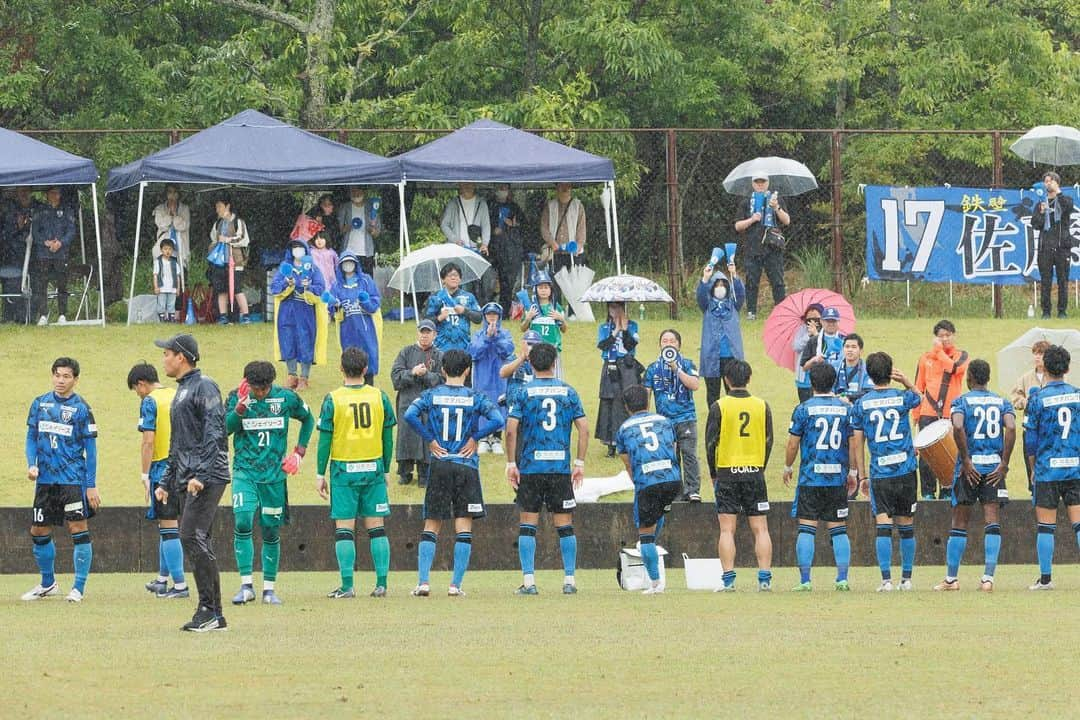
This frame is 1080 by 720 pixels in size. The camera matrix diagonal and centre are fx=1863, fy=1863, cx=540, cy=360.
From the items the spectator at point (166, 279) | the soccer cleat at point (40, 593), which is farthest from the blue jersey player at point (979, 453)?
the spectator at point (166, 279)

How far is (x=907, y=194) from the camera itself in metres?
26.3

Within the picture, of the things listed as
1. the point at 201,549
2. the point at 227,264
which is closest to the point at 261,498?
the point at 201,549

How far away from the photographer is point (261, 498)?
13125mm

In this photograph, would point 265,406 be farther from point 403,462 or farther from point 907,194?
point 907,194

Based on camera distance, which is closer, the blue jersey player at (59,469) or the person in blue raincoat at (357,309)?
the blue jersey player at (59,469)

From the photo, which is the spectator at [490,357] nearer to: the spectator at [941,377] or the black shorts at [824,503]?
the spectator at [941,377]

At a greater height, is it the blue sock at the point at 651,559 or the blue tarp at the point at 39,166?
the blue tarp at the point at 39,166

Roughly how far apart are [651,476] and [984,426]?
2582 millimetres

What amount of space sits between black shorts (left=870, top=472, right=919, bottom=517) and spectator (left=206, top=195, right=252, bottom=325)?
12592 millimetres

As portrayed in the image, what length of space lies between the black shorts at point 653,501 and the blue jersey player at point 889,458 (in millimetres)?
1491

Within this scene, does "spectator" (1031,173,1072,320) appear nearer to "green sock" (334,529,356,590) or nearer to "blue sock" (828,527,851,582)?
"blue sock" (828,527,851,582)

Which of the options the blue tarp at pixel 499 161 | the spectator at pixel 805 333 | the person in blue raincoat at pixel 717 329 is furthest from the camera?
the blue tarp at pixel 499 161

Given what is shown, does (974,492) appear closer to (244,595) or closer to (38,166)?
(244,595)

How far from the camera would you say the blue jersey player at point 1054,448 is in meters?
13.9
